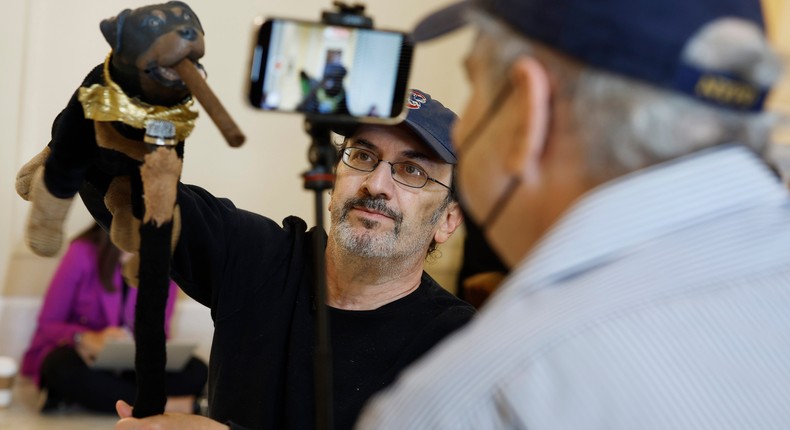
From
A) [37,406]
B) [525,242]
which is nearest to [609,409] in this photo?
[525,242]

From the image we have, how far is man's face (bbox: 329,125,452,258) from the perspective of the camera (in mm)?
1877

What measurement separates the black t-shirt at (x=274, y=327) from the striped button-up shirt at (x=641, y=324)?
83cm

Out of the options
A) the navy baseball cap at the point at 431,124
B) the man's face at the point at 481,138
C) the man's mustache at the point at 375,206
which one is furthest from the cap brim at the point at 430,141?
the man's face at the point at 481,138

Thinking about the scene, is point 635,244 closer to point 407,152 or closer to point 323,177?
point 323,177

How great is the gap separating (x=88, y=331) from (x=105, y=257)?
34 centimetres

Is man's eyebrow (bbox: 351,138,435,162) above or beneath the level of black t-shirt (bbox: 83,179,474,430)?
above

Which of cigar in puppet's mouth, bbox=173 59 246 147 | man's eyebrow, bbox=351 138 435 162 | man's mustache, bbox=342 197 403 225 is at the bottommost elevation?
man's mustache, bbox=342 197 403 225

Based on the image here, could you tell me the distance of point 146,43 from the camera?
118 cm

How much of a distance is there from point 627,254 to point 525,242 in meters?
0.13

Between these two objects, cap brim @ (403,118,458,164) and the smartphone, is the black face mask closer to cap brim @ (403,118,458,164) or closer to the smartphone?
the smartphone

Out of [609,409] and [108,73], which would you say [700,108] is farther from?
[108,73]

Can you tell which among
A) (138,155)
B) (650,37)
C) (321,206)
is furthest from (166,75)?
(650,37)

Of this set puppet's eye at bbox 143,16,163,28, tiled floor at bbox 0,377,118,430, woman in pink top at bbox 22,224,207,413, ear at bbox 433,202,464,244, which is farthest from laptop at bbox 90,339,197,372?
puppet's eye at bbox 143,16,163,28

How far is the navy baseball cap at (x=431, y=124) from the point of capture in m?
1.90
